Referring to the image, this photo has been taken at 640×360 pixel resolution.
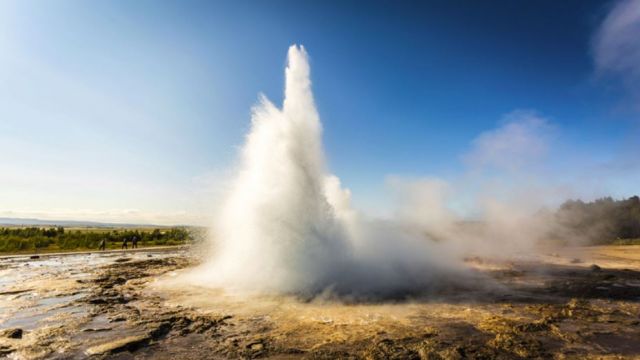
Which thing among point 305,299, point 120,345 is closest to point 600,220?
point 305,299

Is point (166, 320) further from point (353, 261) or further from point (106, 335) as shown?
point (353, 261)

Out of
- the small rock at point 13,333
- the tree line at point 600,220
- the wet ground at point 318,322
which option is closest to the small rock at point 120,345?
the wet ground at point 318,322

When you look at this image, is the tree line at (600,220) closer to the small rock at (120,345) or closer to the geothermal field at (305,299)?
the geothermal field at (305,299)

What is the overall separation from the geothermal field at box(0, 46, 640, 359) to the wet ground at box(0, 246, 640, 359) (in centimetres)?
5

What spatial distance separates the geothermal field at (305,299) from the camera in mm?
7754

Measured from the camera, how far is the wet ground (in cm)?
749

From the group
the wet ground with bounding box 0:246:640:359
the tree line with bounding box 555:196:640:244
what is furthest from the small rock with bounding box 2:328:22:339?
the tree line with bounding box 555:196:640:244

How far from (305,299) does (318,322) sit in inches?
102

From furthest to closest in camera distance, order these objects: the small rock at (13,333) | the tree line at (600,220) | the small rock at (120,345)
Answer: the tree line at (600,220) < the small rock at (13,333) < the small rock at (120,345)

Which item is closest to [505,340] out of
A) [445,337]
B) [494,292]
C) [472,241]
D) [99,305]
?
[445,337]

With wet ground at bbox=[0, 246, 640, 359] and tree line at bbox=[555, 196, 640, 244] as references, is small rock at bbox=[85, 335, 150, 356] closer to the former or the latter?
wet ground at bbox=[0, 246, 640, 359]

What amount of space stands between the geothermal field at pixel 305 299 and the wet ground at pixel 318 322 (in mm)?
47

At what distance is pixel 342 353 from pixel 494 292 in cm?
828

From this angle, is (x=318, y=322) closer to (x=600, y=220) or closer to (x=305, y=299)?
(x=305, y=299)
